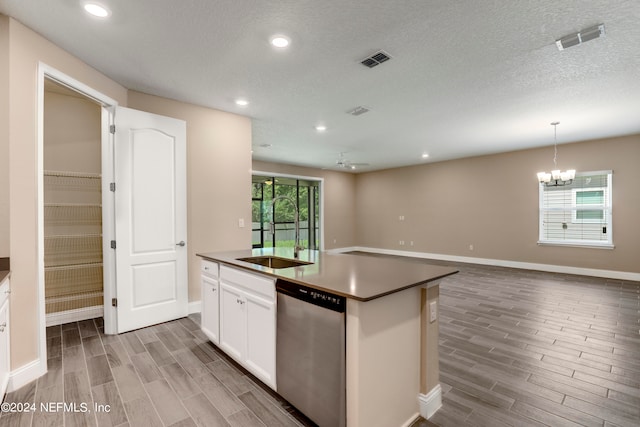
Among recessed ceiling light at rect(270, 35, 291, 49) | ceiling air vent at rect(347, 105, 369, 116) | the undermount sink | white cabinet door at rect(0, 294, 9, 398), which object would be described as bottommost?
white cabinet door at rect(0, 294, 9, 398)

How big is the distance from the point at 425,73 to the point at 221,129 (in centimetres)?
276

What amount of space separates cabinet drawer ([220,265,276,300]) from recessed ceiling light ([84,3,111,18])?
2.12 m

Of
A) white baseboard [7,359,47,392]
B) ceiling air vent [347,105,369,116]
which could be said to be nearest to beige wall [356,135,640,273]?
ceiling air vent [347,105,369,116]

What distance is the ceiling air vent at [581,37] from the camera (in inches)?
91.5

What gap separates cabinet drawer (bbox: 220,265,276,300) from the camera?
2.06 metres

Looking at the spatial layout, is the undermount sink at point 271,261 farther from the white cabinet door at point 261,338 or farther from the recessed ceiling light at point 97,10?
the recessed ceiling light at point 97,10

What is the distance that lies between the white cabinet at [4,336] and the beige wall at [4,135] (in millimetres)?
315

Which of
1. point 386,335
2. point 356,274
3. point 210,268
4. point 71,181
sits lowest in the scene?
point 386,335

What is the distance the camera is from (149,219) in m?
3.39

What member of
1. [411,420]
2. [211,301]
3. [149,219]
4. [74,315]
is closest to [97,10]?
[149,219]

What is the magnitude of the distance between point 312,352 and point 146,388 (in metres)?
1.42

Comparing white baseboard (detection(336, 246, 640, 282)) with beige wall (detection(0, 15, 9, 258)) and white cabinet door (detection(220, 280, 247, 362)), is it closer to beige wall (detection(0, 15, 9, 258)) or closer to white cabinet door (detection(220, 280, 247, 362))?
white cabinet door (detection(220, 280, 247, 362))

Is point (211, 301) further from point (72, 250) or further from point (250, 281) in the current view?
point (72, 250)

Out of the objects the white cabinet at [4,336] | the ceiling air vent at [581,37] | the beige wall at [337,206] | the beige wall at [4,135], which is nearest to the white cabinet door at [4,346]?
the white cabinet at [4,336]
